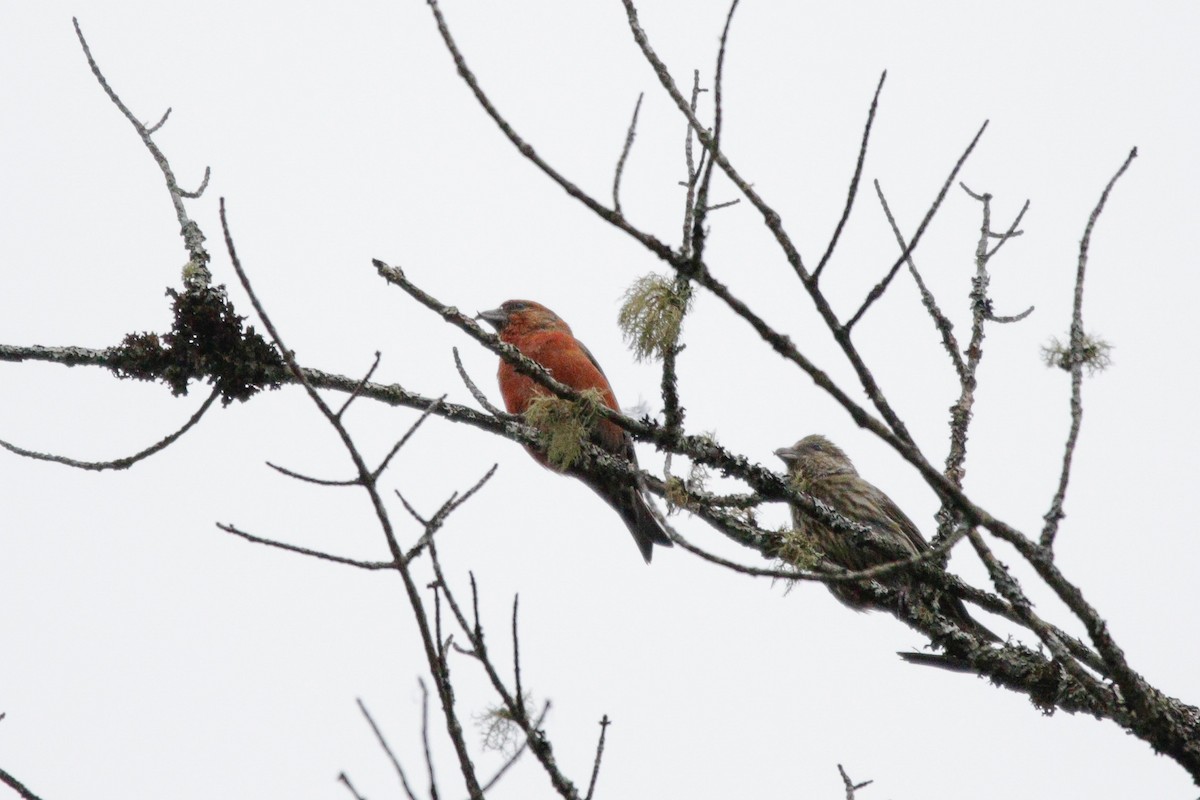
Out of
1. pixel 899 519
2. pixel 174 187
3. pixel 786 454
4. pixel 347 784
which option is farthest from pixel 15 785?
pixel 786 454

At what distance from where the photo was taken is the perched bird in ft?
14.0

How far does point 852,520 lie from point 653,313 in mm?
1646

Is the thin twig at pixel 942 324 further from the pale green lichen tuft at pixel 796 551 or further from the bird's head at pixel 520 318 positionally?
the bird's head at pixel 520 318

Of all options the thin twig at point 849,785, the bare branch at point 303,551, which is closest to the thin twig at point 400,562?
the bare branch at point 303,551

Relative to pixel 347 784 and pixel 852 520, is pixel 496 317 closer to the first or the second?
pixel 852 520

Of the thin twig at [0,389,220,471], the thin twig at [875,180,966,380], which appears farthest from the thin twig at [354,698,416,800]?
the thin twig at [875,180,966,380]

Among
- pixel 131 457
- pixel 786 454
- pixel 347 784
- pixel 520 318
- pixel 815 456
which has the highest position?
pixel 520 318

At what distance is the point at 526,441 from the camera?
4.46 meters

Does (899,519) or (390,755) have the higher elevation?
(899,519)

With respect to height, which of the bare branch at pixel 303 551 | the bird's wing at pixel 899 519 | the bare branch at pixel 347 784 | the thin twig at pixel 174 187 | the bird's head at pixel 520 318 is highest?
the bird's head at pixel 520 318

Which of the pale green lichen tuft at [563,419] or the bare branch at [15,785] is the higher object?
the pale green lichen tuft at [563,419]

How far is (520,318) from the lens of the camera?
273 inches

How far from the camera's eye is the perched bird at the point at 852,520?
14.0ft

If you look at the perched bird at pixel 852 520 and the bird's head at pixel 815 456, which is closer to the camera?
the perched bird at pixel 852 520
